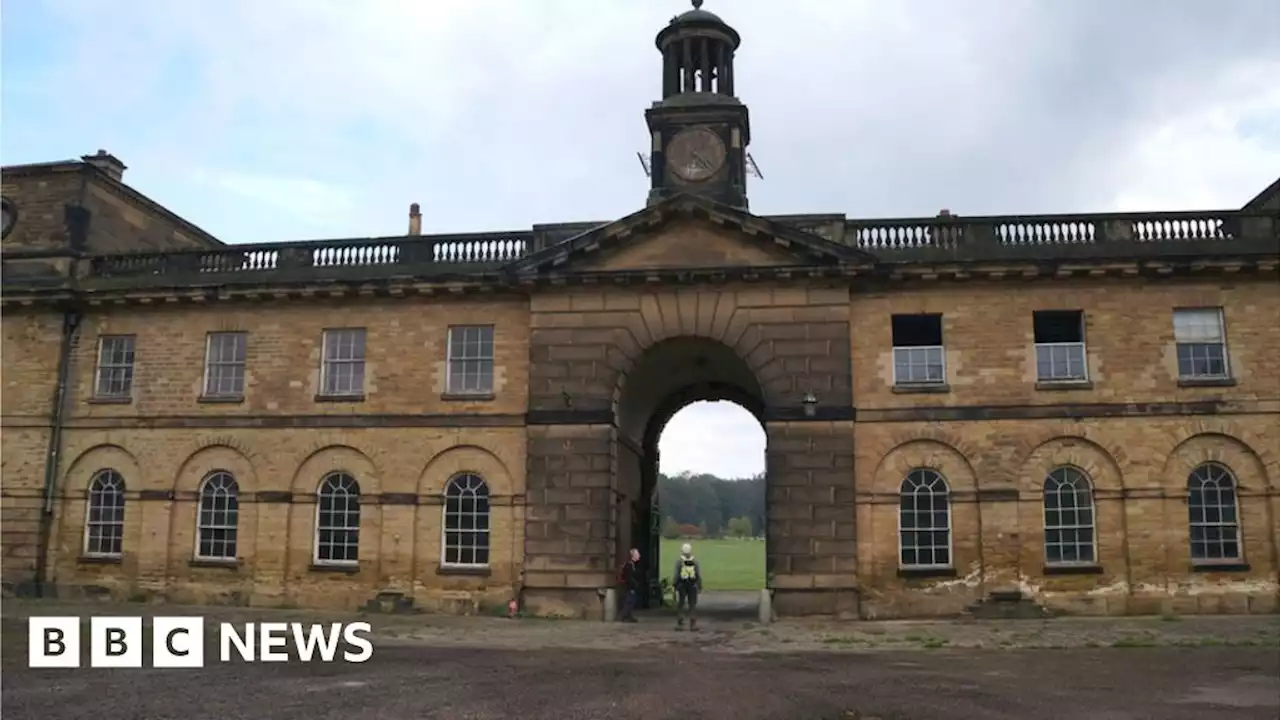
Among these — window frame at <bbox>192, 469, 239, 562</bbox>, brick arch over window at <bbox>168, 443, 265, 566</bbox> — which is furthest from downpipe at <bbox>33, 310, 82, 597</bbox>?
window frame at <bbox>192, 469, 239, 562</bbox>

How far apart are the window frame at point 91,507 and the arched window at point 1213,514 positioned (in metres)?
24.1

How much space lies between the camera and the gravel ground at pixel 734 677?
1050 cm

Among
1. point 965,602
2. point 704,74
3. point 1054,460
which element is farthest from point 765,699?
point 704,74

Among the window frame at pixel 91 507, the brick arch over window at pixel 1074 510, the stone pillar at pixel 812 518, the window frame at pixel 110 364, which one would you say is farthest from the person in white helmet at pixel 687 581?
the window frame at pixel 110 364

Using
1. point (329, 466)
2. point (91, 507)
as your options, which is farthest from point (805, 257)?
point (91, 507)

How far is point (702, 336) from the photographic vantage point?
22.3 m

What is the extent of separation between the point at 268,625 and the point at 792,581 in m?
10.3

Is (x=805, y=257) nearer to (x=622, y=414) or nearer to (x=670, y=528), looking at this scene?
(x=622, y=414)

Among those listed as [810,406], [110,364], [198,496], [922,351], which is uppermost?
[110,364]

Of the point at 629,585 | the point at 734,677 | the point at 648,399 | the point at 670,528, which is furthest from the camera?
the point at 670,528

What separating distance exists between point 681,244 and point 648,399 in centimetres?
505

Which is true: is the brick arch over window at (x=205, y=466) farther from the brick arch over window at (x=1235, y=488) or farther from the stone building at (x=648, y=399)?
the brick arch over window at (x=1235, y=488)

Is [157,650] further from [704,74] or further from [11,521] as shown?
[704,74]

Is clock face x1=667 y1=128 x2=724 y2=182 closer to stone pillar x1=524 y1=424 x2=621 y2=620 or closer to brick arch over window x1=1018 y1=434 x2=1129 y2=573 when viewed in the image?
stone pillar x1=524 y1=424 x2=621 y2=620
